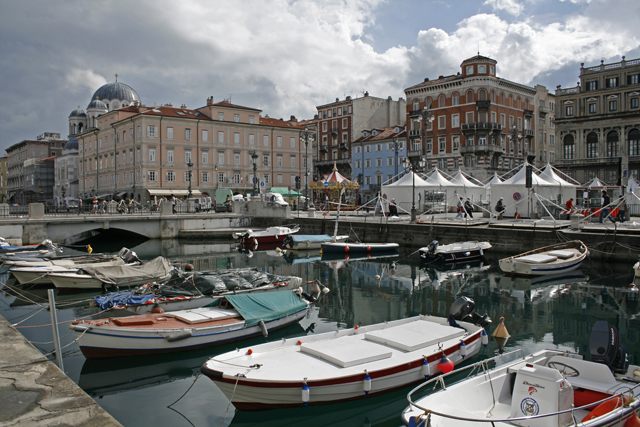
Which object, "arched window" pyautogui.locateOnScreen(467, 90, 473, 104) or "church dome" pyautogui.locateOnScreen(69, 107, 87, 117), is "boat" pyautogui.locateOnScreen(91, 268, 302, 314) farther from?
"church dome" pyautogui.locateOnScreen(69, 107, 87, 117)

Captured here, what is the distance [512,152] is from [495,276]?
155 feet

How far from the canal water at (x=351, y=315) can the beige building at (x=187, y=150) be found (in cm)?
3261

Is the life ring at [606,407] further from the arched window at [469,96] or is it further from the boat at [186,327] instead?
the arched window at [469,96]

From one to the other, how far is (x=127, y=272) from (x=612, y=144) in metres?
70.0

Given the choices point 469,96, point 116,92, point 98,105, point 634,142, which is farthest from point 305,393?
point 116,92

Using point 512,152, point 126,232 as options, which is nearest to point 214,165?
point 126,232

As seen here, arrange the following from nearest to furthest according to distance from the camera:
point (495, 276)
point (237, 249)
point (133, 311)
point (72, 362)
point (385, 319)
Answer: point (72, 362), point (133, 311), point (385, 319), point (495, 276), point (237, 249)

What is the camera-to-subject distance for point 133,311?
14.7 m

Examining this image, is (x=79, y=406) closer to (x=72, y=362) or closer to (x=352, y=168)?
(x=72, y=362)

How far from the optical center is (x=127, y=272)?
2152cm

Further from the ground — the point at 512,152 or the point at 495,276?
the point at 512,152

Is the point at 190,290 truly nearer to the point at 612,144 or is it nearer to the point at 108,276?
the point at 108,276

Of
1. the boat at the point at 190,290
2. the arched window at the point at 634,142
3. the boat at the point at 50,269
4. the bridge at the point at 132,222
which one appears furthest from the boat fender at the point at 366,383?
the arched window at the point at 634,142

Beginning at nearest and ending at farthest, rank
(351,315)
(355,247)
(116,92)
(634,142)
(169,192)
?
(351,315) → (355,247) → (169,192) → (634,142) → (116,92)
